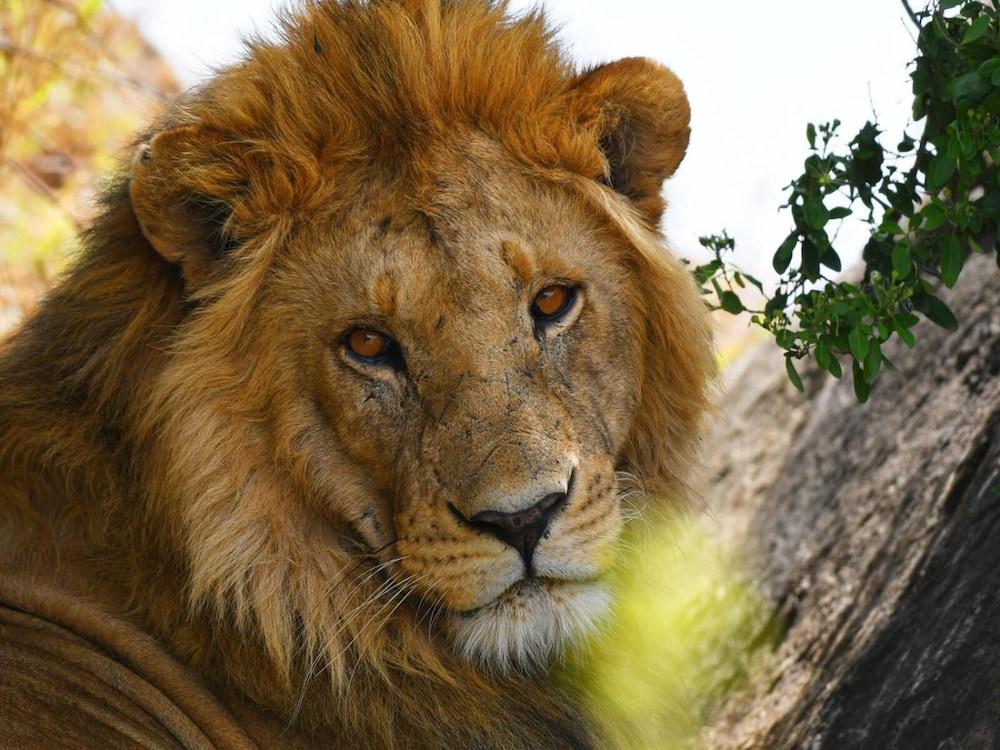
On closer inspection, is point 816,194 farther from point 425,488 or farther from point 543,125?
point 425,488

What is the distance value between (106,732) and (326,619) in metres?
0.60

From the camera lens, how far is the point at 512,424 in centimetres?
312

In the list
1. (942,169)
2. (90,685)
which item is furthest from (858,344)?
(90,685)

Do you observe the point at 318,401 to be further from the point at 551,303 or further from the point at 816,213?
the point at 816,213

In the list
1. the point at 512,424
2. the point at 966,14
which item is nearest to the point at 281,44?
the point at 512,424

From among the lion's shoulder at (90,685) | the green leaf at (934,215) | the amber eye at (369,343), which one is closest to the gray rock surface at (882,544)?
the green leaf at (934,215)

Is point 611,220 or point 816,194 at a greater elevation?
point 816,194

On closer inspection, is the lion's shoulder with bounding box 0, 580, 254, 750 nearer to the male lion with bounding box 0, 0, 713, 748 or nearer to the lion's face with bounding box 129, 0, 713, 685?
the male lion with bounding box 0, 0, 713, 748

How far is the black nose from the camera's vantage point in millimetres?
2994

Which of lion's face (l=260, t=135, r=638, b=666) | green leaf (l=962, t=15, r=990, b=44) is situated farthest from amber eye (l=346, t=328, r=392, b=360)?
green leaf (l=962, t=15, r=990, b=44)

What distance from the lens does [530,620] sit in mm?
3162

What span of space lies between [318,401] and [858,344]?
139 centimetres

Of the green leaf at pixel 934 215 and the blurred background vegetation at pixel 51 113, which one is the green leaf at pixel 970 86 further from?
the blurred background vegetation at pixel 51 113

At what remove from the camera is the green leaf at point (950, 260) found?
10.9 feet
